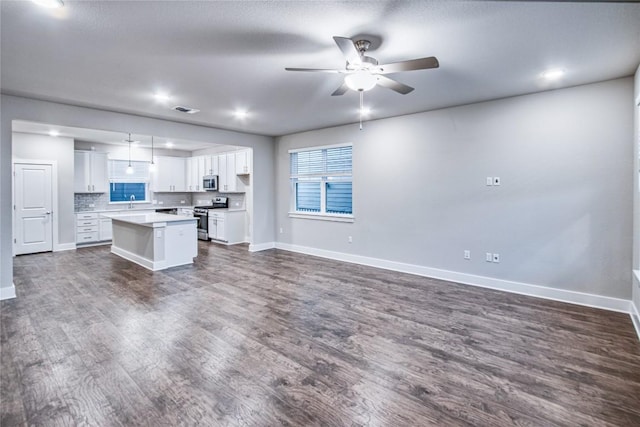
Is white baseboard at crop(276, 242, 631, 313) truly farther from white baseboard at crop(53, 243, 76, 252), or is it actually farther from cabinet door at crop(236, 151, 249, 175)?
white baseboard at crop(53, 243, 76, 252)

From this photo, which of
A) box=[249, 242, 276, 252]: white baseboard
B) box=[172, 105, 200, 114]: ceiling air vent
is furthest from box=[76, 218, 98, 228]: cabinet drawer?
box=[172, 105, 200, 114]: ceiling air vent

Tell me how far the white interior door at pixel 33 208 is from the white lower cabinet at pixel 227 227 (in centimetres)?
345

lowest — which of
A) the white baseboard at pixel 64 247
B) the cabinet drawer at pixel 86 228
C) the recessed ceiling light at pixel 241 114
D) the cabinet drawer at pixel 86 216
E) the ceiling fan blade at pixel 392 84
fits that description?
the white baseboard at pixel 64 247

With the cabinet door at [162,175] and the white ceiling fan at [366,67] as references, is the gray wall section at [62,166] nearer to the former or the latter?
the cabinet door at [162,175]

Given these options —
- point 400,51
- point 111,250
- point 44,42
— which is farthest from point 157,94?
point 111,250

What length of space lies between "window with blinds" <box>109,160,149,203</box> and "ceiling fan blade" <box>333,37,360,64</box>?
8.15 metres

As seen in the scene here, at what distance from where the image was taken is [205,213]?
8.59 meters

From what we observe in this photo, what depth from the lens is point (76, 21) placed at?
233 centimetres

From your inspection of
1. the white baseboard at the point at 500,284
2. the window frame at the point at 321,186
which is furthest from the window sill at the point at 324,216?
the white baseboard at the point at 500,284

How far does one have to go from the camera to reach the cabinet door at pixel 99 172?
7.95m

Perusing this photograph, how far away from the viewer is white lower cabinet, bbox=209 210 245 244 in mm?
7965

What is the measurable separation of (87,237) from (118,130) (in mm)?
4115

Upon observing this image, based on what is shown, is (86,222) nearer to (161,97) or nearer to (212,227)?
(212,227)

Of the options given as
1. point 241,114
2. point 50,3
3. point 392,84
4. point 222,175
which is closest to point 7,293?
point 50,3
